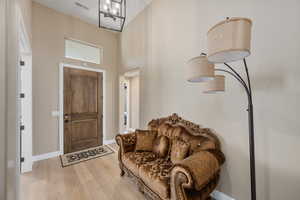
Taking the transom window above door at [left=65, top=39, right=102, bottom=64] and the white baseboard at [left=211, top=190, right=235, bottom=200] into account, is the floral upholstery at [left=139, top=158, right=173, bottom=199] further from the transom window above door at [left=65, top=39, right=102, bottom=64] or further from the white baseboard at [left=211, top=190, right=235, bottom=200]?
the transom window above door at [left=65, top=39, right=102, bottom=64]

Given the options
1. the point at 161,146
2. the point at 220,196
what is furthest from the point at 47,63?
the point at 220,196

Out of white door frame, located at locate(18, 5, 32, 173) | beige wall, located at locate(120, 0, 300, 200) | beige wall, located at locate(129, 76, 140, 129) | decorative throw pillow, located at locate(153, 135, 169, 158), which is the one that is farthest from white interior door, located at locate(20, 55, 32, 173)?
beige wall, located at locate(129, 76, 140, 129)

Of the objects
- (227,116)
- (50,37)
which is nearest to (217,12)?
(227,116)

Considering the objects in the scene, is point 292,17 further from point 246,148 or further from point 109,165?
point 109,165

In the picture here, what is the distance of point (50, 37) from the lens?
3.09 m

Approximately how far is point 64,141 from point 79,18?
332cm

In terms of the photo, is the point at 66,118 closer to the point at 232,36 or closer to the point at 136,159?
the point at 136,159

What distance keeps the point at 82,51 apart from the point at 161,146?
3.41 metres

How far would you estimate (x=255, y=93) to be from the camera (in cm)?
150

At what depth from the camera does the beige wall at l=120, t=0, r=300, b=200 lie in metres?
1.28

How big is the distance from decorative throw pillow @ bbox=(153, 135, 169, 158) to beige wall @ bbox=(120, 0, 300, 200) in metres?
0.57

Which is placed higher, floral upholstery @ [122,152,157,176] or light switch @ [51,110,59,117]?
light switch @ [51,110,59,117]

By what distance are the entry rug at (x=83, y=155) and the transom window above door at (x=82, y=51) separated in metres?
2.54

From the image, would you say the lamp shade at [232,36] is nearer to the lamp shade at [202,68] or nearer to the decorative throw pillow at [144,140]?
the lamp shade at [202,68]
